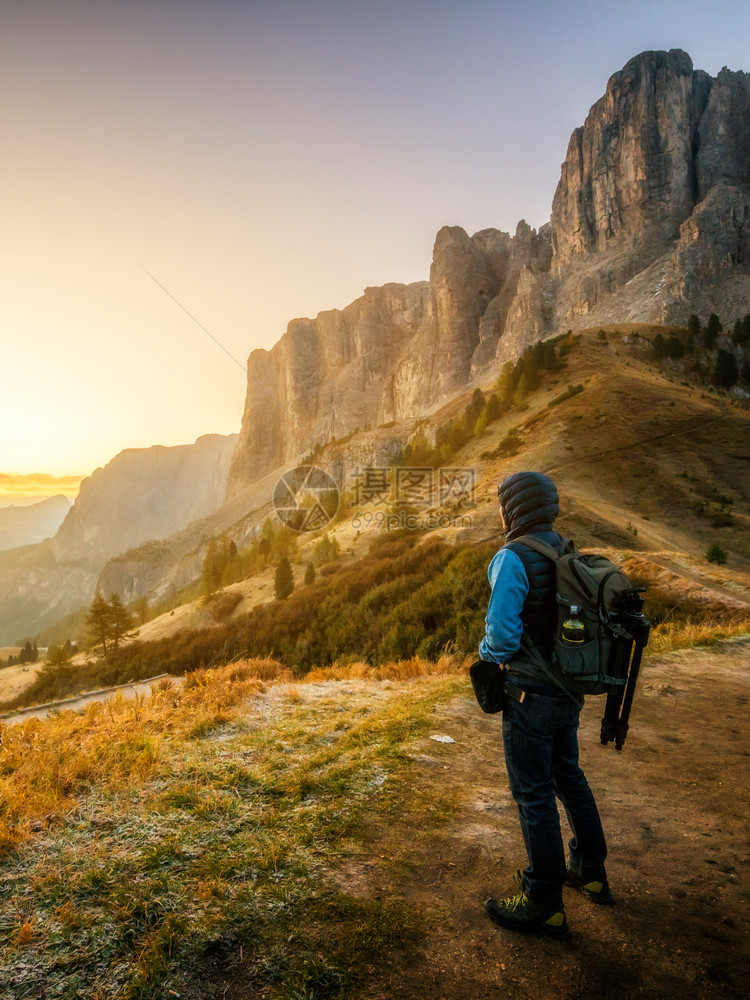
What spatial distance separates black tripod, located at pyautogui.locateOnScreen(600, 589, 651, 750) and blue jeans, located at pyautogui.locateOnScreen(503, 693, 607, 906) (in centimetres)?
23

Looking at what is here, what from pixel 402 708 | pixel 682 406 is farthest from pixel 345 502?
pixel 402 708

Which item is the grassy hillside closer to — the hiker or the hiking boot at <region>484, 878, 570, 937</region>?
the hiker

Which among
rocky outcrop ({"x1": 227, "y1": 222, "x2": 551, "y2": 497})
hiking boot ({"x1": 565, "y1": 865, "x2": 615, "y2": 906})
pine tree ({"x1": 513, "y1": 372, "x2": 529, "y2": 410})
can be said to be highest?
rocky outcrop ({"x1": 227, "y1": 222, "x2": 551, "y2": 497})

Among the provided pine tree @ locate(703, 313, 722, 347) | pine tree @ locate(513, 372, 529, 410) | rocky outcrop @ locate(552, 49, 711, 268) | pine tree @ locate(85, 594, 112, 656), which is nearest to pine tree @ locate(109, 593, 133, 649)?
pine tree @ locate(85, 594, 112, 656)

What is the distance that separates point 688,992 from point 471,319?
5460 inches

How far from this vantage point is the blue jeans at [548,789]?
9.37 ft

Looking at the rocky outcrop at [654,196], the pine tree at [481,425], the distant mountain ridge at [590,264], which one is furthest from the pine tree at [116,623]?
the rocky outcrop at [654,196]

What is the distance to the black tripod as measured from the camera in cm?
291

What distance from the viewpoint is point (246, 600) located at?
44188mm

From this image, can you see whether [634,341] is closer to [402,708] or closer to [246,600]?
[246,600]

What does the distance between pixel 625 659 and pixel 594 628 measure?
332mm

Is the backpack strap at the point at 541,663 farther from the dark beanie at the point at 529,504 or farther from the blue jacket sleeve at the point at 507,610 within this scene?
the dark beanie at the point at 529,504

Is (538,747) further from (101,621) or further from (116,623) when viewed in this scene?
(116,623)

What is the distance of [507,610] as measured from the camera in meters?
2.96
